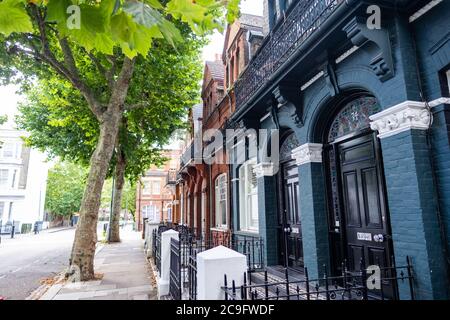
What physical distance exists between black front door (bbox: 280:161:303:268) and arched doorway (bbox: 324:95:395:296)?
1284 mm

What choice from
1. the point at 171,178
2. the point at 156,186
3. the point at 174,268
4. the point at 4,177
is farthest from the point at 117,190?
the point at 4,177

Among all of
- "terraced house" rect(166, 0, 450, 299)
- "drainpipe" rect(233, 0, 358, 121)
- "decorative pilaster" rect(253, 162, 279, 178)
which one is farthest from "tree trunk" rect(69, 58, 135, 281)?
"decorative pilaster" rect(253, 162, 279, 178)

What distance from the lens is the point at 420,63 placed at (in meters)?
4.41

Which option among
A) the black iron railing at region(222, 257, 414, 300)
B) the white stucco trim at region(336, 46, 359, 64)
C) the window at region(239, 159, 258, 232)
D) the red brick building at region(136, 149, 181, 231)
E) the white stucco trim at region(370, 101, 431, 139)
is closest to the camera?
the black iron railing at region(222, 257, 414, 300)

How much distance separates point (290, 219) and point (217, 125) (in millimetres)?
7075

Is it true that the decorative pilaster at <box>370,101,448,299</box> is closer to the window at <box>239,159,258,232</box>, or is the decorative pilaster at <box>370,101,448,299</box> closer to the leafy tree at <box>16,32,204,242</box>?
the window at <box>239,159,258,232</box>

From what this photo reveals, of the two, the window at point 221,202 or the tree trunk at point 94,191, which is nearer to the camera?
the tree trunk at point 94,191

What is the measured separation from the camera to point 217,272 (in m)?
3.51

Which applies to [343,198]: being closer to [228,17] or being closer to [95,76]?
[228,17]

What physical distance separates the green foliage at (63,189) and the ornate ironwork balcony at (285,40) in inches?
1761

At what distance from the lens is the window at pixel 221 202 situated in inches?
515

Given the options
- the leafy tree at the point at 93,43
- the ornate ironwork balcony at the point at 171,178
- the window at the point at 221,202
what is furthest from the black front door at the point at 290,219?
the ornate ironwork balcony at the point at 171,178

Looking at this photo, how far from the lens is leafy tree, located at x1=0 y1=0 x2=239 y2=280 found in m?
1.87

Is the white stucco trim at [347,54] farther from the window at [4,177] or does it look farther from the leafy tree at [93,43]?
the window at [4,177]
